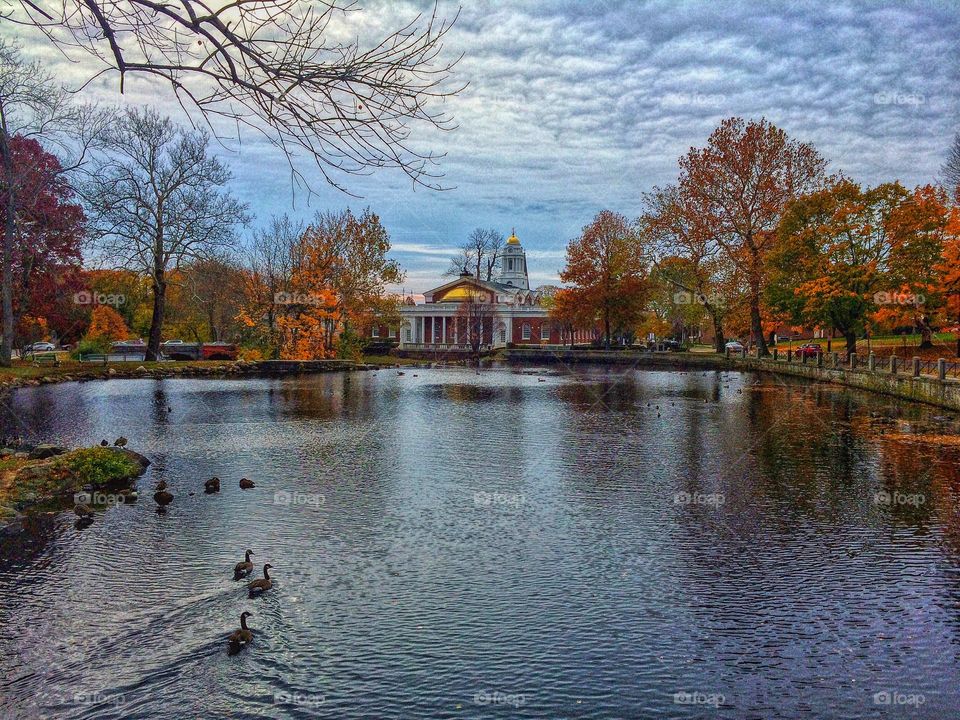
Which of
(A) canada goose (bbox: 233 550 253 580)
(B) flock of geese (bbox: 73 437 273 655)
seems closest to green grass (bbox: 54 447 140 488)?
(B) flock of geese (bbox: 73 437 273 655)

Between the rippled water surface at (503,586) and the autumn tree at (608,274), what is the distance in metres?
57.4

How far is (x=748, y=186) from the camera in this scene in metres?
53.8

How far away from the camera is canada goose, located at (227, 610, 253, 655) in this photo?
7.46 m

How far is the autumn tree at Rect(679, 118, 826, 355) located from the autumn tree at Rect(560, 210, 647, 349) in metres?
19.4

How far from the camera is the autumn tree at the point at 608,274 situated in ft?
250

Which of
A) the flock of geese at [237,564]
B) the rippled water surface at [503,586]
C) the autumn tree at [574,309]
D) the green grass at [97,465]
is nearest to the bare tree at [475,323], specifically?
the autumn tree at [574,309]

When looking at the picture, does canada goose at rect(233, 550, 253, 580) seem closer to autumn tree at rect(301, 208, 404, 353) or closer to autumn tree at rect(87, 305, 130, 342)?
autumn tree at rect(301, 208, 404, 353)

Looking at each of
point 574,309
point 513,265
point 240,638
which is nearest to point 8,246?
point 240,638

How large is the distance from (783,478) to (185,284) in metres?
41.6

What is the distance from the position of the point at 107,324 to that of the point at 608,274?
4945 centimetres

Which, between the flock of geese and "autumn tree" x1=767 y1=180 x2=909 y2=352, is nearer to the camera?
the flock of geese

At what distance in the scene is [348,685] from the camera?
6.91m

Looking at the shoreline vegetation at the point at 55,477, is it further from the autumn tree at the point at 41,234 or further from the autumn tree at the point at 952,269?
the autumn tree at the point at 952,269

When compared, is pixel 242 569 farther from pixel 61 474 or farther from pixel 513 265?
pixel 513 265
